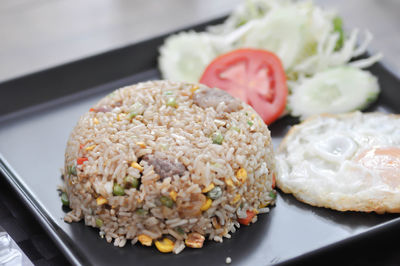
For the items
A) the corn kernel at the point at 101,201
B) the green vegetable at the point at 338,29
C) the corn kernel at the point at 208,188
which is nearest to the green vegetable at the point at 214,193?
the corn kernel at the point at 208,188

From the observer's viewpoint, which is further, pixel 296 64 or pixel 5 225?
pixel 296 64

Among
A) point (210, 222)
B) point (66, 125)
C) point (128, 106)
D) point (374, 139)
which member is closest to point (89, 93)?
point (66, 125)

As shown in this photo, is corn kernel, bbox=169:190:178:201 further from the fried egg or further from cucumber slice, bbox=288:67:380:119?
cucumber slice, bbox=288:67:380:119

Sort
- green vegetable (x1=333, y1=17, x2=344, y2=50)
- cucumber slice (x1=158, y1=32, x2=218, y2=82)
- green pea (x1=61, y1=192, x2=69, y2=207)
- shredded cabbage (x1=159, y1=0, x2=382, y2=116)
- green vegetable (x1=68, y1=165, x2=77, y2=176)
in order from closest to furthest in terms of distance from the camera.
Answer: green vegetable (x1=68, y1=165, x2=77, y2=176) → green pea (x1=61, y1=192, x2=69, y2=207) → shredded cabbage (x1=159, y1=0, x2=382, y2=116) → cucumber slice (x1=158, y1=32, x2=218, y2=82) → green vegetable (x1=333, y1=17, x2=344, y2=50)

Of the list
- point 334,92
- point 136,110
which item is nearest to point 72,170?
point 136,110

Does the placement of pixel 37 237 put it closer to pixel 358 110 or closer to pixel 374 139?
pixel 374 139

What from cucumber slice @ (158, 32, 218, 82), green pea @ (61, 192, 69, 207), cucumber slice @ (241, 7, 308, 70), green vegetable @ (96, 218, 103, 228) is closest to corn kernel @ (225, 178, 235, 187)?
green vegetable @ (96, 218, 103, 228)

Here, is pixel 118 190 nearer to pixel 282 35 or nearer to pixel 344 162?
pixel 344 162
